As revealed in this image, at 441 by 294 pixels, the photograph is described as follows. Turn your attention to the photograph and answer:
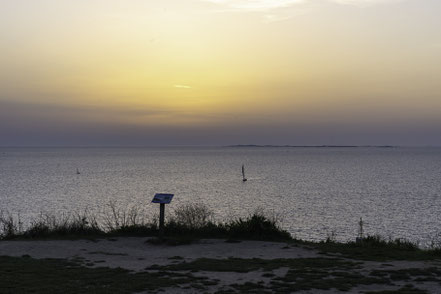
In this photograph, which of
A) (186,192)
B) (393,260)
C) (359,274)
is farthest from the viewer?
(186,192)

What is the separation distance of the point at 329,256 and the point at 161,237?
5498 mm

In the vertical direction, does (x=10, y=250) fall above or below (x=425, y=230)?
above

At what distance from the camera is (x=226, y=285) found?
29.5ft

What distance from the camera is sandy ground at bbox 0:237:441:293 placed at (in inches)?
425

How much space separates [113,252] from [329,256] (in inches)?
243

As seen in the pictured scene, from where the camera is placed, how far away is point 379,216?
1362 inches

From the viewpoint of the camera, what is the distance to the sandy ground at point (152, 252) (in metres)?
10.8

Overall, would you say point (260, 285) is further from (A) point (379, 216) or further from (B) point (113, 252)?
(A) point (379, 216)

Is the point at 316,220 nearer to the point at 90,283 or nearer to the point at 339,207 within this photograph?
the point at 339,207

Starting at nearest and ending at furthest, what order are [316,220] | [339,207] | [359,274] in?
[359,274]
[316,220]
[339,207]

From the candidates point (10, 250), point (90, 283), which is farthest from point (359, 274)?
point (10, 250)

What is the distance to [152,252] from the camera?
13.2 m

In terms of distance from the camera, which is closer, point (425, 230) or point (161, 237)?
point (161, 237)

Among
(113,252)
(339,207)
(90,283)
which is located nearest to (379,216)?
(339,207)
